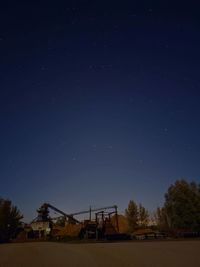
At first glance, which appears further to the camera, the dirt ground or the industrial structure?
the industrial structure

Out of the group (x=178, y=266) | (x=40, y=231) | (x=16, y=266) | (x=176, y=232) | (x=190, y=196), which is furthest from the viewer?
(x=40, y=231)

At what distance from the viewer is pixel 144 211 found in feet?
298

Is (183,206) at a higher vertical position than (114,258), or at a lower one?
higher

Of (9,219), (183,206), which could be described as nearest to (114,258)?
(183,206)

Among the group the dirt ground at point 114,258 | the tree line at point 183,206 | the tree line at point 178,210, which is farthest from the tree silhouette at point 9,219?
the dirt ground at point 114,258

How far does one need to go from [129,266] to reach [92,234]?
137ft

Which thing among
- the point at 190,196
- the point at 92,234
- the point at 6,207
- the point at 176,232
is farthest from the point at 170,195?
the point at 6,207

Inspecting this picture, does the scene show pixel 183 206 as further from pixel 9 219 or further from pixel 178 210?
pixel 9 219

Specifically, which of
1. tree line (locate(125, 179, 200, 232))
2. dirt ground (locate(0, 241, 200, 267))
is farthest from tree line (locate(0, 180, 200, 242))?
dirt ground (locate(0, 241, 200, 267))

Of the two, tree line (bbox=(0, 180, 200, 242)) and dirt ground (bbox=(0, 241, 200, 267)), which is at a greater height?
tree line (bbox=(0, 180, 200, 242))

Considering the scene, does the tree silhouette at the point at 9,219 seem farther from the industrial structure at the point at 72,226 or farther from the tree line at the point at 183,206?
the tree line at the point at 183,206

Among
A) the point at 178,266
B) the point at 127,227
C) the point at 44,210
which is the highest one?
the point at 44,210

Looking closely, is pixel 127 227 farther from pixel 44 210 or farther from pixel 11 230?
pixel 11 230

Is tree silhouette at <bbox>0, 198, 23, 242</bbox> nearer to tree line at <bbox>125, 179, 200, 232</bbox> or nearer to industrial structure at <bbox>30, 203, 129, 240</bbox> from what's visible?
industrial structure at <bbox>30, 203, 129, 240</bbox>
